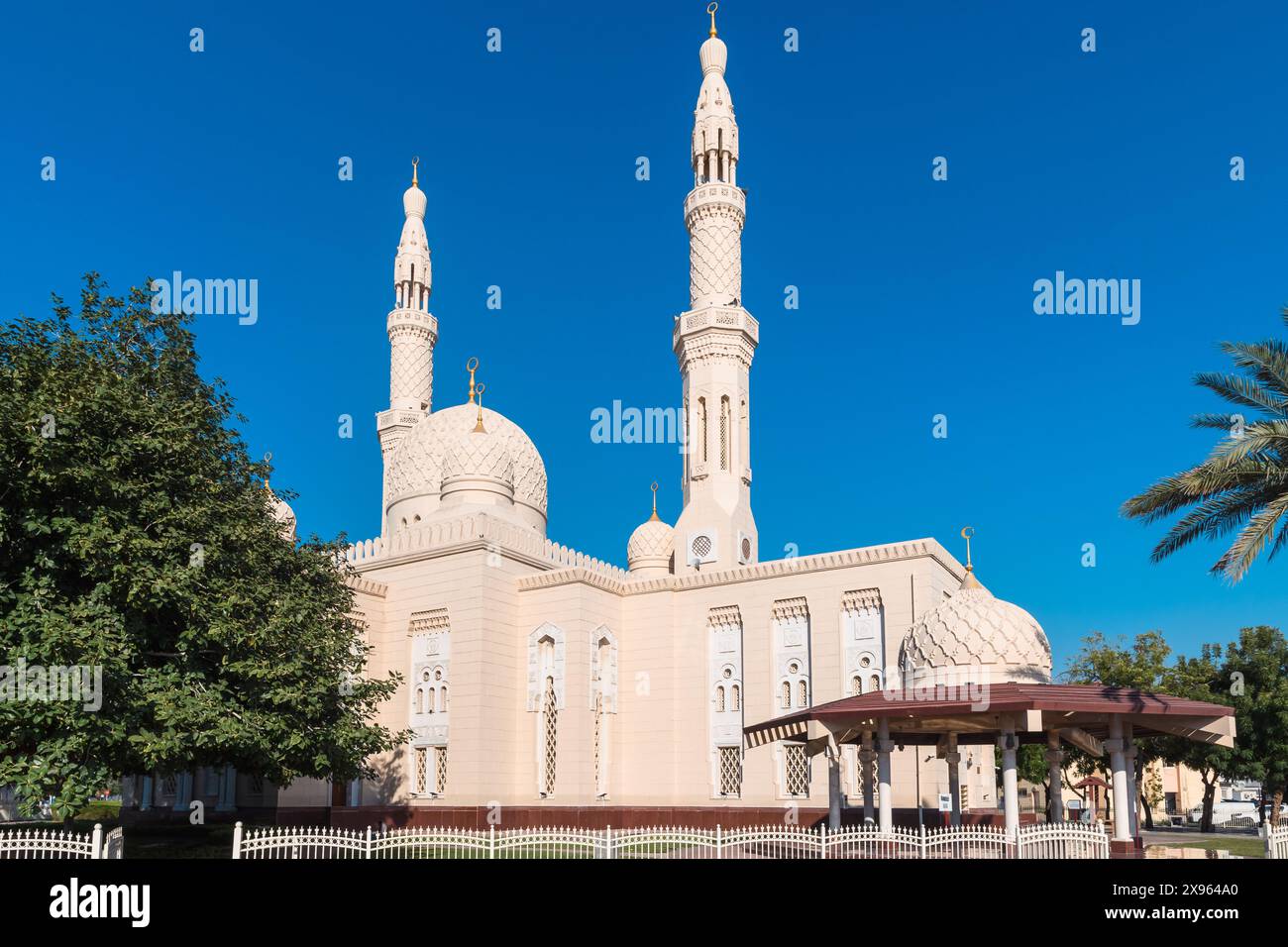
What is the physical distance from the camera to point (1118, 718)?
16.7m

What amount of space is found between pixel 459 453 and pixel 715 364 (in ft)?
27.6

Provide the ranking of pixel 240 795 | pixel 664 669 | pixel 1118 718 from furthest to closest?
pixel 240 795, pixel 664 669, pixel 1118 718

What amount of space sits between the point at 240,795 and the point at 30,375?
19.3 meters

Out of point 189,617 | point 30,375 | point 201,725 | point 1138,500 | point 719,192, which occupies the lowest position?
point 201,725

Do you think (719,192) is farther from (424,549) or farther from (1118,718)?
(1118,718)

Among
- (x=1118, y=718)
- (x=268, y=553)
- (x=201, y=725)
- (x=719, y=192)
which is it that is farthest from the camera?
(x=719, y=192)

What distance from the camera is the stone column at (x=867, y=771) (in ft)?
63.9

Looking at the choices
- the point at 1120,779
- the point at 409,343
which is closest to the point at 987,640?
the point at 1120,779

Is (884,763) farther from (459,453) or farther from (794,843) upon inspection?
(459,453)

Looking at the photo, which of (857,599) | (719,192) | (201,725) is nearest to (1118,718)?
(857,599)

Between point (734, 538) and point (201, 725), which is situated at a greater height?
point (734, 538)

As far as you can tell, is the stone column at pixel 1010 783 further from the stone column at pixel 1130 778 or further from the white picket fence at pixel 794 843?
the stone column at pixel 1130 778

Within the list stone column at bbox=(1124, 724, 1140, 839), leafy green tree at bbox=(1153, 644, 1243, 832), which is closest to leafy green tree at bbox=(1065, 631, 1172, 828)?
leafy green tree at bbox=(1153, 644, 1243, 832)

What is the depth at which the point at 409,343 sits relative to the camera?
44.7 m
